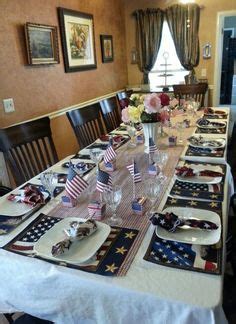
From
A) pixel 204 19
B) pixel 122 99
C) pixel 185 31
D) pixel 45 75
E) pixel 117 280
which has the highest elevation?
pixel 204 19

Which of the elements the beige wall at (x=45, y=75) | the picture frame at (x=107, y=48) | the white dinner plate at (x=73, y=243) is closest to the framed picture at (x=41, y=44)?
the beige wall at (x=45, y=75)

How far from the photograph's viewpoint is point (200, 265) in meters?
0.87

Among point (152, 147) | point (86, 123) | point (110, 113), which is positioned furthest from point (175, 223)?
point (110, 113)

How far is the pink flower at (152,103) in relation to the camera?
5.60 ft

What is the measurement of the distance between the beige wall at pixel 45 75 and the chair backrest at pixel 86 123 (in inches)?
19.8

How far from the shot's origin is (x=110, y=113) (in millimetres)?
2996

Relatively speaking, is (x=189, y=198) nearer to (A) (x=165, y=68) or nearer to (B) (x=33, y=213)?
(B) (x=33, y=213)

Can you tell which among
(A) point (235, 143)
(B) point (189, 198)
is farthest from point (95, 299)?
(A) point (235, 143)

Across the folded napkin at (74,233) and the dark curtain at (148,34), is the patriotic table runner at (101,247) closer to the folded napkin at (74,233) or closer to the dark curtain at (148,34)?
the folded napkin at (74,233)

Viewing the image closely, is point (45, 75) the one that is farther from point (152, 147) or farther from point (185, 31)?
point (185, 31)

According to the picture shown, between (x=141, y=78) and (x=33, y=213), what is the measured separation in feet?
13.0

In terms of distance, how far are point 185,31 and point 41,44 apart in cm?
252

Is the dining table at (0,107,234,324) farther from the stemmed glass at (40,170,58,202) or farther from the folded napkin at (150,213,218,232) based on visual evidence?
the stemmed glass at (40,170,58,202)

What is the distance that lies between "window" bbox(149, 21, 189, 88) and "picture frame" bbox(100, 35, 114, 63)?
0.87 metres
